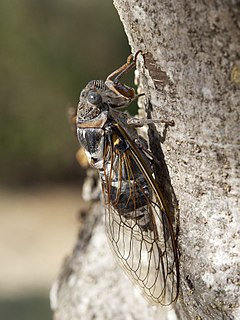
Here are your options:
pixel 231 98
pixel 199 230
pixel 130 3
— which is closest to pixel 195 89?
Result: pixel 231 98

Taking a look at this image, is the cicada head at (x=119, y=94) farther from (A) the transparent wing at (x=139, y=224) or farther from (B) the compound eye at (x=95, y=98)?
(A) the transparent wing at (x=139, y=224)

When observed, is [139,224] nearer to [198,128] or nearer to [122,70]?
[122,70]

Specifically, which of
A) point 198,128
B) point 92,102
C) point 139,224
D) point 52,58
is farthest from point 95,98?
point 52,58

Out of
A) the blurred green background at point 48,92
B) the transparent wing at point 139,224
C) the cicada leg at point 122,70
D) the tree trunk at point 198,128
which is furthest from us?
the blurred green background at point 48,92

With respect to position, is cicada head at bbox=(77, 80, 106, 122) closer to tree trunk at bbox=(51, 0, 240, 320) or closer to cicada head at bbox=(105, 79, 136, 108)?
cicada head at bbox=(105, 79, 136, 108)

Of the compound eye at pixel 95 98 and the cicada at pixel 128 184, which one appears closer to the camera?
the cicada at pixel 128 184

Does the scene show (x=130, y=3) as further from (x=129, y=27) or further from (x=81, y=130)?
(x=81, y=130)

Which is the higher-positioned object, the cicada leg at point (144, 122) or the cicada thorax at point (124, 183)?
the cicada leg at point (144, 122)

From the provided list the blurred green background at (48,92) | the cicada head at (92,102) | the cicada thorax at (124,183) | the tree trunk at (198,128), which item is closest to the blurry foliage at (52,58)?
the blurred green background at (48,92)
